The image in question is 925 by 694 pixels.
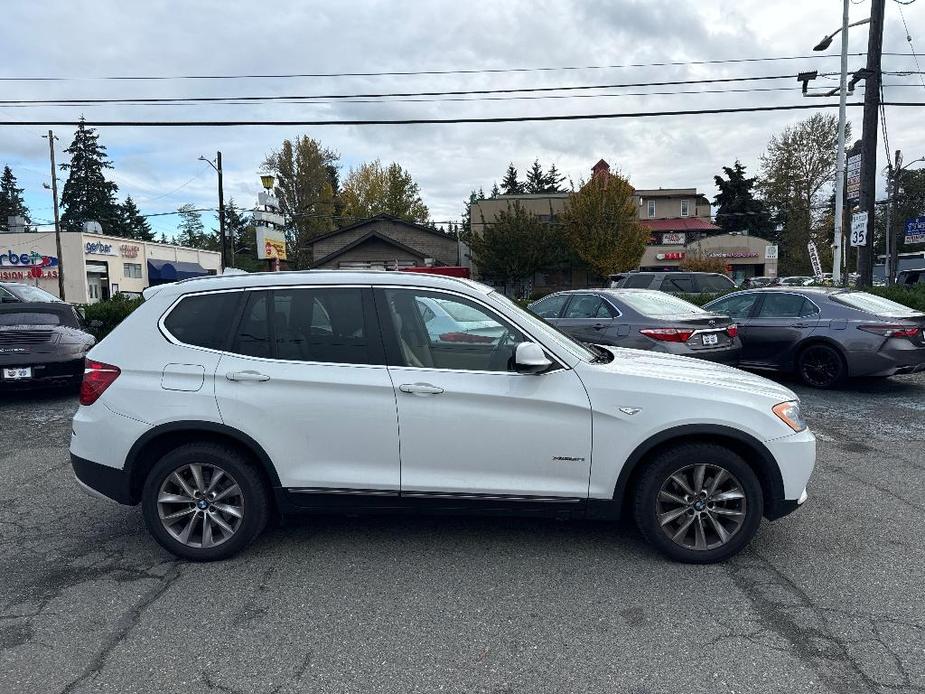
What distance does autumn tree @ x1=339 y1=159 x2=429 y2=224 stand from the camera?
58469 millimetres

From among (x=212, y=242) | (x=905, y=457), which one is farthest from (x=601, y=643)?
(x=212, y=242)

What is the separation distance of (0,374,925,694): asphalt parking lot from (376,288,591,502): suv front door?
0.51m

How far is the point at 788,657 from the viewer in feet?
9.00

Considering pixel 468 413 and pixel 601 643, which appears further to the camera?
pixel 468 413

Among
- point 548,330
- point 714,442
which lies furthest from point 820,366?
point 548,330

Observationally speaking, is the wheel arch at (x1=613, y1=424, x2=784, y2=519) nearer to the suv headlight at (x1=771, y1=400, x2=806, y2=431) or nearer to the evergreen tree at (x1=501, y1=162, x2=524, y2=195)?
the suv headlight at (x1=771, y1=400, x2=806, y2=431)

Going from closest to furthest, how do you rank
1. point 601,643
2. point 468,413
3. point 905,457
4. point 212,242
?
point 601,643 → point 468,413 → point 905,457 → point 212,242

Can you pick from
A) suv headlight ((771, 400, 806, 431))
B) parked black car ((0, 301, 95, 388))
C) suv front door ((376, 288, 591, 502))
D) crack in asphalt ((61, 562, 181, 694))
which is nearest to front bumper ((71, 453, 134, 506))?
crack in asphalt ((61, 562, 181, 694))

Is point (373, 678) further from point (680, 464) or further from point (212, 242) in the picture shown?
point (212, 242)

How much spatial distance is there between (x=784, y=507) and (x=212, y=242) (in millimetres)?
111283

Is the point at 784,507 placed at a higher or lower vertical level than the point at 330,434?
lower

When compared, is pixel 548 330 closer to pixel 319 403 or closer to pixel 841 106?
pixel 319 403

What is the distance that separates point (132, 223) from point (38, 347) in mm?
87109

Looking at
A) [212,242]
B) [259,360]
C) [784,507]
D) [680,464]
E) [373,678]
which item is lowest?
[373,678]
